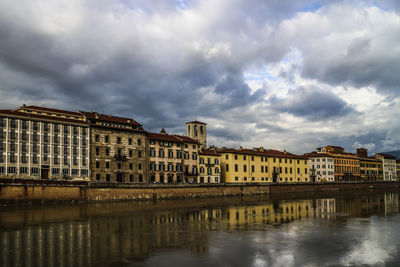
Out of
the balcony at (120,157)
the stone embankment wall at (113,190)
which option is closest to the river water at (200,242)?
the stone embankment wall at (113,190)

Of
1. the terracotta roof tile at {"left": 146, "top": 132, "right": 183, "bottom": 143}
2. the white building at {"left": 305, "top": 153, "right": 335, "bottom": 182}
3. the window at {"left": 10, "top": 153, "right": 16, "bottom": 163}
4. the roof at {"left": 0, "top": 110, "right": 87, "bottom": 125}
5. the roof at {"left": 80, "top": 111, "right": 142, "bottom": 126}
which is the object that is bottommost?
the white building at {"left": 305, "top": 153, "right": 335, "bottom": 182}

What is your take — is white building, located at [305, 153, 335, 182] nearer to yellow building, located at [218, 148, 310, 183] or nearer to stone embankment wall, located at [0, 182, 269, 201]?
yellow building, located at [218, 148, 310, 183]

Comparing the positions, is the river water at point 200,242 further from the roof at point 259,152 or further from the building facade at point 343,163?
the building facade at point 343,163

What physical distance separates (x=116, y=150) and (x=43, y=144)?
15.1 meters

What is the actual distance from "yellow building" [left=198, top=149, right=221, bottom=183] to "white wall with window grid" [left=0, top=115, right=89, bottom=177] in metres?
31.2

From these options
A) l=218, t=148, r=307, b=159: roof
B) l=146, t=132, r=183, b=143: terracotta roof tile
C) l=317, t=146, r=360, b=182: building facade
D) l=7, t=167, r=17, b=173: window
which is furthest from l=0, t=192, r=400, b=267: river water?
l=317, t=146, r=360, b=182: building facade

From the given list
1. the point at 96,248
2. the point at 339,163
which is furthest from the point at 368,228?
the point at 339,163

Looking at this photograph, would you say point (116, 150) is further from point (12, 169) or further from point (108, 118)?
point (12, 169)

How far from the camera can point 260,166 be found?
339 feet

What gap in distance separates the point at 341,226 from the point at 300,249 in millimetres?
12104

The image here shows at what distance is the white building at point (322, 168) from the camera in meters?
131

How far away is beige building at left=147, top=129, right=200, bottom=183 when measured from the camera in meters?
80.8

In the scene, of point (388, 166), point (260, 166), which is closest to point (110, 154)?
point (260, 166)

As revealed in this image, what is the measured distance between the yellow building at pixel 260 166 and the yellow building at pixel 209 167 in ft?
10.4
